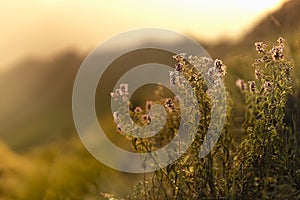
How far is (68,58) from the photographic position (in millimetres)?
5691

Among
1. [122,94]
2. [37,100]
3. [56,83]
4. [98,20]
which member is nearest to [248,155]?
[122,94]

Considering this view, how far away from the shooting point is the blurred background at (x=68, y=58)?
129 inches

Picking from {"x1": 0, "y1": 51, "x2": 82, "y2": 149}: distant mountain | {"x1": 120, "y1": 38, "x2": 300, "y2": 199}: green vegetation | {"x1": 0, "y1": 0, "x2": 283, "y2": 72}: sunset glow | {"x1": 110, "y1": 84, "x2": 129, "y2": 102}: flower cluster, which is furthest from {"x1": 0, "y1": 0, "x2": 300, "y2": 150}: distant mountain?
{"x1": 110, "y1": 84, "x2": 129, "y2": 102}: flower cluster

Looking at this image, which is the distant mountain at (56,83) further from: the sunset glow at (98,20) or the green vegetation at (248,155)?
the green vegetation at (248,155)

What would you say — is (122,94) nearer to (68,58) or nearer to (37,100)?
(37,100)

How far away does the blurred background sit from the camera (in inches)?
129

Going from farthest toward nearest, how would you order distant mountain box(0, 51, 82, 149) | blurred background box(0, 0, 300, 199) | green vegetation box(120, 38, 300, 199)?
Answer: distant mountain box(0, 51, 82, 149), blurred background box(0, 0, 300, 199), green vegetation box(120, 38, 300, 199)

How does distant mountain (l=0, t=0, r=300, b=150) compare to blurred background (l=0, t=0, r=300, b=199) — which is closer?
blurred background (l=0, t=0, r=300, b=199)

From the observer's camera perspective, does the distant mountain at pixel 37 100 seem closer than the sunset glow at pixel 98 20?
No

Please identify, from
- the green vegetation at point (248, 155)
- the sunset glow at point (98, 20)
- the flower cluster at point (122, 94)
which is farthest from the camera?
the sunset glow at point (98, 20)

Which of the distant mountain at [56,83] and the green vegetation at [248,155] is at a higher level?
the distant mountain at [56,83]

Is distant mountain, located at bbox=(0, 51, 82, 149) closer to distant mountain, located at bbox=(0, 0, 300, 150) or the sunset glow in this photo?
distant mountain, located at bbox=(0, 0, 300, 150)

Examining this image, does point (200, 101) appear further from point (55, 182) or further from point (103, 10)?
point (103, 10)

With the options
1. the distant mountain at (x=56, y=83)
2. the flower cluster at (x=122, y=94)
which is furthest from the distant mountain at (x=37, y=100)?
the flower cluster at (x=122, y=94)
